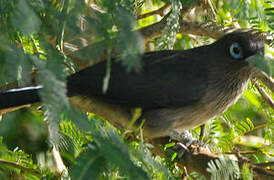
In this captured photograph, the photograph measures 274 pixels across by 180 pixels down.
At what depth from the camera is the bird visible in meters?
3.26

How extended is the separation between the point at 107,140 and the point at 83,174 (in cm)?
18

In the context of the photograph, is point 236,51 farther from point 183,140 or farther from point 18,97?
point 18,97

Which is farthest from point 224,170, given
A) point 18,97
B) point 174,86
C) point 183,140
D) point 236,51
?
point 18,97

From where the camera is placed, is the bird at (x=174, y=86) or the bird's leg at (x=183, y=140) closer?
the bird's leg at (x=183, y=140)

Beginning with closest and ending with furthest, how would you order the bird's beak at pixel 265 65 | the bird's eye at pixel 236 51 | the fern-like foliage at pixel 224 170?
the bird's beak at pixel 265 65 < the fern-like foliage at pixel 224 170 < the bird's eye at pixel 236 51

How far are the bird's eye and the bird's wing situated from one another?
257 millimetres

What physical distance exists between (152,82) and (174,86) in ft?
0.56

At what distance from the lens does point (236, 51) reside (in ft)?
11.2

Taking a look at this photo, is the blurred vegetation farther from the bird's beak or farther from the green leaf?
the bird's beak

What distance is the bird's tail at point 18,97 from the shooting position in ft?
10.1

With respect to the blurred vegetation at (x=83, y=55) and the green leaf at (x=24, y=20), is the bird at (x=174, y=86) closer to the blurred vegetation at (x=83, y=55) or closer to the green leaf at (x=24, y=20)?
the blurred vegetation at (x=83, y=55)

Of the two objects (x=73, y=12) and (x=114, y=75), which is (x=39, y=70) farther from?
(x=114, y=75)

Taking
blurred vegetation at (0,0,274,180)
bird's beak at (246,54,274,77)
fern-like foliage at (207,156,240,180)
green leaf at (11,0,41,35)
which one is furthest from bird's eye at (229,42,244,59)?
green leaf at (11,0,41,35)

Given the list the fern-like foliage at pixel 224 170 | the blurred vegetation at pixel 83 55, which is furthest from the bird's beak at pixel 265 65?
the fern-like foliage at pixel 224 170
